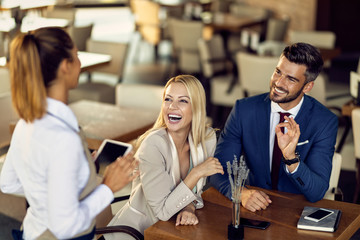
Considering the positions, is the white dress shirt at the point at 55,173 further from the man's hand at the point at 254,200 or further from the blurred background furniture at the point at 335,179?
the blurred background furniture at the point at 335,179

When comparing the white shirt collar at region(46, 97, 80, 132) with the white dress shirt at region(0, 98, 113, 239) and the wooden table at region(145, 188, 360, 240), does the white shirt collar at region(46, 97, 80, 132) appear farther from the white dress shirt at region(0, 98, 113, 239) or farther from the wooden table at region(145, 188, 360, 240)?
the wooden table at region(145, 188, 360, 240)

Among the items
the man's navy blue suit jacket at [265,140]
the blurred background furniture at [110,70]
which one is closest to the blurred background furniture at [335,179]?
the man's navy blue suit jacket at [265,140]

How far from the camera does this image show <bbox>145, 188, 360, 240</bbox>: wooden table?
2.15 m

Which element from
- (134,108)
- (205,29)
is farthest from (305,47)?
(205,29)

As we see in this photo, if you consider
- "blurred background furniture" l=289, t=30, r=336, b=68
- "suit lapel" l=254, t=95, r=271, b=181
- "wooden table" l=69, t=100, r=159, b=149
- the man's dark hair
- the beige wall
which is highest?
the man's dark hair

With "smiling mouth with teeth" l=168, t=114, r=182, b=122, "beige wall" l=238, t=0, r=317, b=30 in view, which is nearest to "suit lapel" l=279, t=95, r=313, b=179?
"smiling mouth with teeth" l=168, t=114, r=182, b=122

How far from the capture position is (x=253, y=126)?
286 cm

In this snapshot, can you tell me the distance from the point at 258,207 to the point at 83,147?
0.93 m

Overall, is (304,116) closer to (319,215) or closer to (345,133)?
(319,215)

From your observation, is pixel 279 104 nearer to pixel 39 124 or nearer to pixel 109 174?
pixel 109 174

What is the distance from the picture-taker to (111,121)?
12.4 feet

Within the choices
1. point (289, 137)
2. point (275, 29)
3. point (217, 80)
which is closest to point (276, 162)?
point (289, 137)

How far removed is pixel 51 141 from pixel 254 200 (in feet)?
3.53

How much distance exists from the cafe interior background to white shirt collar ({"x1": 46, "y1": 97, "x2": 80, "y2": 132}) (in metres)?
1.51
